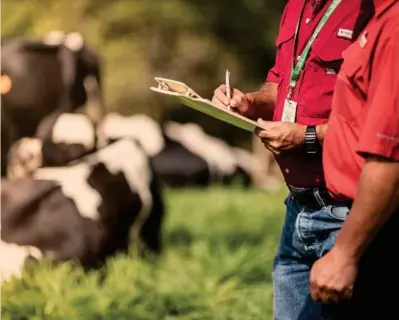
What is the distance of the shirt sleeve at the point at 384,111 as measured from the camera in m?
2.22

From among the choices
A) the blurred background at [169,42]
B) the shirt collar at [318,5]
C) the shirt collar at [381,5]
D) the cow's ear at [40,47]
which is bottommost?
the blurred background at [169,42]

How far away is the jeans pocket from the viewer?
2.57 meters

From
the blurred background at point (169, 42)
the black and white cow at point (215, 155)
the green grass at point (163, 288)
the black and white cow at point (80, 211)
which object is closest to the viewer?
the green grass at point (163, 288)

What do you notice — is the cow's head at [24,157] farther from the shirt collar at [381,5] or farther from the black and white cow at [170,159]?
the shirt collar at [381,5]

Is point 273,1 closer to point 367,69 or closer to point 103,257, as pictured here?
point 103,257

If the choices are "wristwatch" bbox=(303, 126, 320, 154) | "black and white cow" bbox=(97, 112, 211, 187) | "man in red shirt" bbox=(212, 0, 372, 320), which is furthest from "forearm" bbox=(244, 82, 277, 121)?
"black and white cow" bbox=(97, 112, 211, 187)

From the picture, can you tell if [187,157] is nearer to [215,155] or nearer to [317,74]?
[215,155]

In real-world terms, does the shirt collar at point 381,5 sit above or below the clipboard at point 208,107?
above

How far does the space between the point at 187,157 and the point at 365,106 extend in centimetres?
994

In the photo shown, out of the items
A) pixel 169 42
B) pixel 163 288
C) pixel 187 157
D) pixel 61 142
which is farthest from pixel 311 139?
pixel 169 42

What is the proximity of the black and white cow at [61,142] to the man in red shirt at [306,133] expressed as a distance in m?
4.05

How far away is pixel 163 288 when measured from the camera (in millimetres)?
5020

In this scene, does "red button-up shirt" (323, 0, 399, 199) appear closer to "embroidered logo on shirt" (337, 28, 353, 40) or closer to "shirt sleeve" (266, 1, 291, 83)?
"embroidered logo on shirt" (337, 28, 353, 40)

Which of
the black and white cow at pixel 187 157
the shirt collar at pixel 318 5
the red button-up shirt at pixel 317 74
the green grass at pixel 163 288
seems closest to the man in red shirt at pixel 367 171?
the red button-up shirt at pixel 317 74
